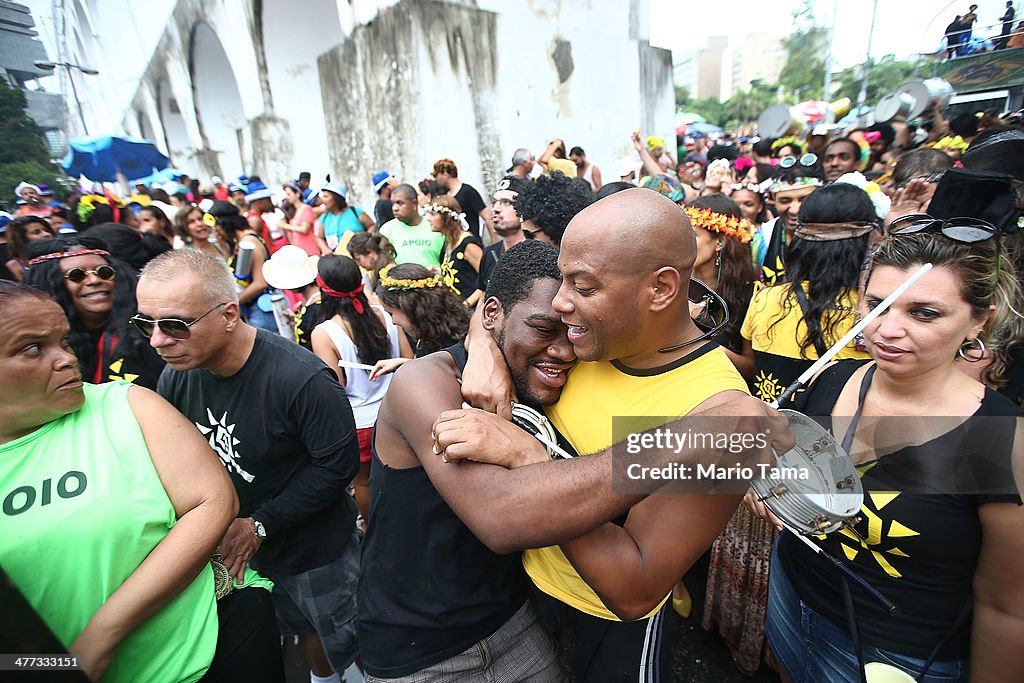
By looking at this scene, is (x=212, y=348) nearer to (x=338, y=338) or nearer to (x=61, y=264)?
(x=338, y=338)

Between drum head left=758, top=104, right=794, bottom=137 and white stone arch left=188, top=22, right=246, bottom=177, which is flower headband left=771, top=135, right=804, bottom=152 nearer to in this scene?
drum head left=758, top=104, right=794, bottom=137

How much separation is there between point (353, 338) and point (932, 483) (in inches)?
138

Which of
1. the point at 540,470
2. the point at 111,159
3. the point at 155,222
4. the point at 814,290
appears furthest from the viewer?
the point at 111,159

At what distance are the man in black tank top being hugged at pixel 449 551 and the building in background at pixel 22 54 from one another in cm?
956

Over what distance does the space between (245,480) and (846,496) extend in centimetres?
264

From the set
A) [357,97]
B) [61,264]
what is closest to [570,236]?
[61,264]

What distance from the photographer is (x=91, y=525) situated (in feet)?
5.01

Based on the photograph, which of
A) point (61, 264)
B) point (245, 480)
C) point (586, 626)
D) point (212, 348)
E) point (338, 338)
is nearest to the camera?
point (586, 626)

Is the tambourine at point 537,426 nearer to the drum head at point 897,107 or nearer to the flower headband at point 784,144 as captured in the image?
the flower headband at point 784,144

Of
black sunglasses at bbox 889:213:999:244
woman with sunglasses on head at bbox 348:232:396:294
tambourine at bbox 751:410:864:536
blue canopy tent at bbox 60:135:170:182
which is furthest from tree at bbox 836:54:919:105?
blue canopy tent at bbox 60:135:170:182

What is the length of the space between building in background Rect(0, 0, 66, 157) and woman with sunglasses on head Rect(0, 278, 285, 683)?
8.81 metres

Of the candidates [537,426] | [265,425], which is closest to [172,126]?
[265,425]

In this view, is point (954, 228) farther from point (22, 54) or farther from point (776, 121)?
point (776, 121)

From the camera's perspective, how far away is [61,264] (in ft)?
10.5
